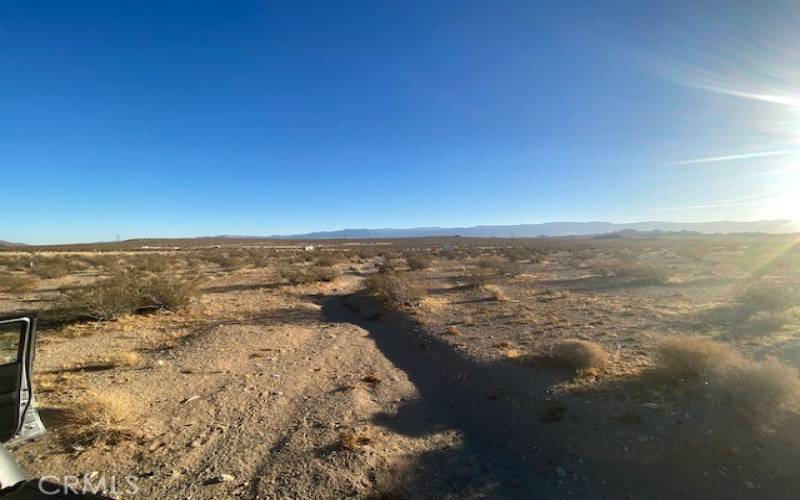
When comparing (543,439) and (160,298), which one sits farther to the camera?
(160,298)

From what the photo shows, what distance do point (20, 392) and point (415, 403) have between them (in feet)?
18.0

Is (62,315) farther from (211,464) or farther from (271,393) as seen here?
(211,464)

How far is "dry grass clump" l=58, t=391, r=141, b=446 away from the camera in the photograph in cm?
539

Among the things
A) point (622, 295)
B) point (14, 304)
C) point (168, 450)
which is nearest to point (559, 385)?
point (168, 450)

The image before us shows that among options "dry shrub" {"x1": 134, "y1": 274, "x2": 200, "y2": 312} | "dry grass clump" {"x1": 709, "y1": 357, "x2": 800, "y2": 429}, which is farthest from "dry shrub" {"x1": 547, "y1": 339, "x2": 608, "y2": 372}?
"dry shrub" {"x1": 134, "y1": 274, "x2": 200, "y2": 312}

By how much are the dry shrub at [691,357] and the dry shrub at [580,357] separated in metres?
1.17

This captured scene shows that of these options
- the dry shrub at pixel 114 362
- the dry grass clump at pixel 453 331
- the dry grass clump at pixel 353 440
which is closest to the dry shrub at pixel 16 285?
the dry shrub at pixel 114 362

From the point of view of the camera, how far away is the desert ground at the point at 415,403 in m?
4.93

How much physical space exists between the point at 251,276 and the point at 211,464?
79.4 feet

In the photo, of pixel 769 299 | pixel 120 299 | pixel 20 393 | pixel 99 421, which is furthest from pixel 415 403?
pixel 769 299

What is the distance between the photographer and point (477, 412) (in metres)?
7.16

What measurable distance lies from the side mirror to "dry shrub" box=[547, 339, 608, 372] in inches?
337

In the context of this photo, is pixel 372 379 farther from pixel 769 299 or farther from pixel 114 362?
pixel 769 299

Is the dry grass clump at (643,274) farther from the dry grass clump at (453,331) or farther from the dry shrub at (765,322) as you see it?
the dry grass clump at (453,331)
